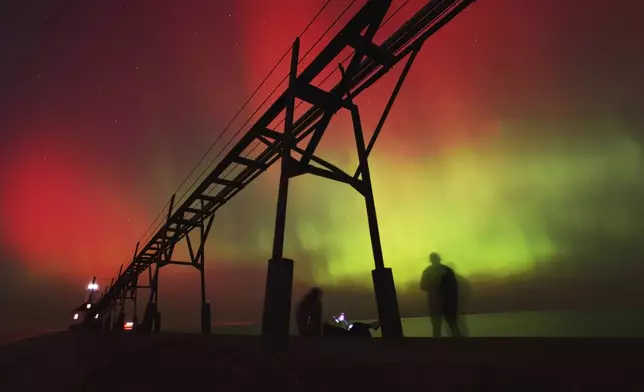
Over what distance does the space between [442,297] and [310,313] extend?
134 inches

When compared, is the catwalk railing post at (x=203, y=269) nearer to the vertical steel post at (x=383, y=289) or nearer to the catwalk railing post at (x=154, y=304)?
the catwalk railing post at (x=154, y=304)

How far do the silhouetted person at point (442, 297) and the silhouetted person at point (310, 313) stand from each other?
2.91 metres

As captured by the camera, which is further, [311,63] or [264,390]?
[311,63]

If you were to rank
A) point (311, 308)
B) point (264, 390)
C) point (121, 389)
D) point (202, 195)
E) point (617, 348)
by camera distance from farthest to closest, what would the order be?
point (202, 195) → point (311, 308) → point (121, 389) → point (617, 348) → point (264, 390)

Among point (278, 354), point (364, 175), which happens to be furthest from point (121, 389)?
point (364, 175)

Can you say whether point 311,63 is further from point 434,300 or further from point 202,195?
point 202,195

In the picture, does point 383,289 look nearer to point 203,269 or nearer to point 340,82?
point 340,82

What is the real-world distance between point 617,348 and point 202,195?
13487 mm

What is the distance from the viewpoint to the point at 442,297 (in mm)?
7965

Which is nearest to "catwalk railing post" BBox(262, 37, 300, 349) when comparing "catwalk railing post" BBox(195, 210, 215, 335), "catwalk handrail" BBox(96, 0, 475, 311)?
"catwalk handrail" BBox(96, 0, 475, 311)

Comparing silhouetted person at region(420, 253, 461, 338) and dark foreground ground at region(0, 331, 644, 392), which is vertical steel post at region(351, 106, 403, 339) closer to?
dark foreground ground at region(0, 331, 644, 392)

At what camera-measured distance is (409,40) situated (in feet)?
21.0

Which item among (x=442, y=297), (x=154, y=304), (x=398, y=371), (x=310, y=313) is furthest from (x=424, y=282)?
(x=154, y=304)

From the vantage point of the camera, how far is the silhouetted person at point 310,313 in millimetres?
8828
